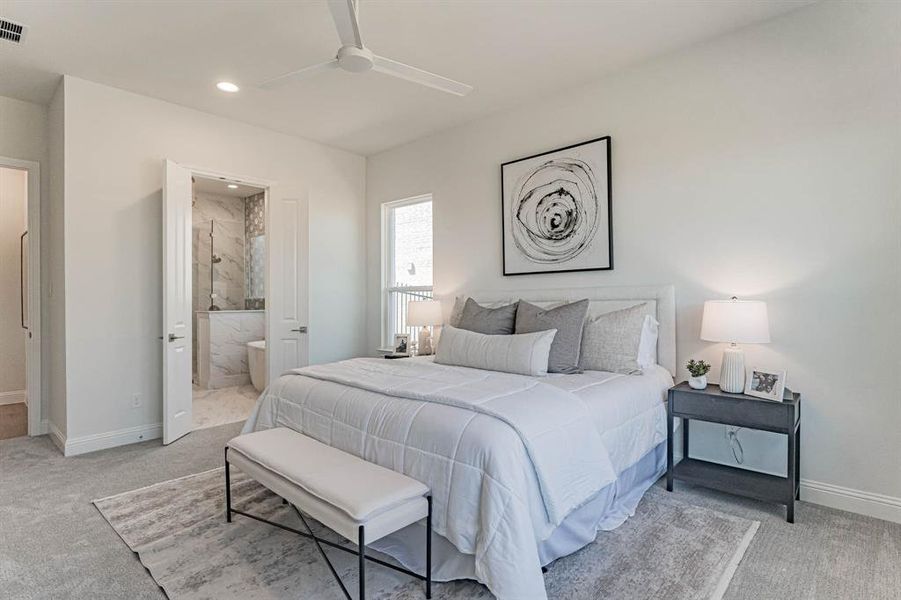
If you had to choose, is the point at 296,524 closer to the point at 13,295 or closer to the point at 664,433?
the point at 664,433

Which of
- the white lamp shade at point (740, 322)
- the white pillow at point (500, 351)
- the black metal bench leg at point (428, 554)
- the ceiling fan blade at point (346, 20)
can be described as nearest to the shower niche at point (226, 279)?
the white pillow at point (500, 351)

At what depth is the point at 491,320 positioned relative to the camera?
3537 millimetres

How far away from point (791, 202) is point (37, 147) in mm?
5701

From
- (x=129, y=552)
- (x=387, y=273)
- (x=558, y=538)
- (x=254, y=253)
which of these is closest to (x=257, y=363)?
(x=254, y=253)

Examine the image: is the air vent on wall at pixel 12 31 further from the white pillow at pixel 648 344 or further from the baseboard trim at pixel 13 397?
the white pillow at pixel 648 344

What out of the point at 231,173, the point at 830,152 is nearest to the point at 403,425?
the point at 830,152

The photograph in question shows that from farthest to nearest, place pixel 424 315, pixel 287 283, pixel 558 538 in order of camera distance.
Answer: pixel 287 283
pixel 424 315
pixel 558 538

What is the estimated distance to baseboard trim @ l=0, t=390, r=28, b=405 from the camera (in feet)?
16.9

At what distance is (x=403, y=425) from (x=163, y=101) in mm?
3726

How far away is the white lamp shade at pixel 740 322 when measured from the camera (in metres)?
2.61

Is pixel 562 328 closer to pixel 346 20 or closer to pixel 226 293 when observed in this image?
pixel 346 20

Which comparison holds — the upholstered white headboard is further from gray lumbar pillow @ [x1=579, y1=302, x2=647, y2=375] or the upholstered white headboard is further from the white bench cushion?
the white bench cushion

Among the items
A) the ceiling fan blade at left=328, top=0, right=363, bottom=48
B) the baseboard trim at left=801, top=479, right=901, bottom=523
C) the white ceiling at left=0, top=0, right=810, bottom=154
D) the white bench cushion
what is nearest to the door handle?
the white ceiling at left=0, top=0, right=810, bottom=154

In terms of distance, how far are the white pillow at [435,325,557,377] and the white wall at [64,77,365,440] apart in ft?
8.41
